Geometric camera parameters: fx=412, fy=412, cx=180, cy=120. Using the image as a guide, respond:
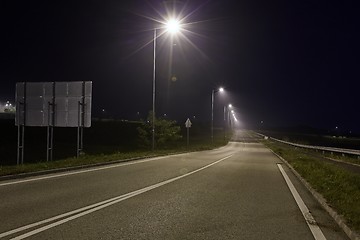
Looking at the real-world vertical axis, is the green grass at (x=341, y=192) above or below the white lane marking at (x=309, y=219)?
above

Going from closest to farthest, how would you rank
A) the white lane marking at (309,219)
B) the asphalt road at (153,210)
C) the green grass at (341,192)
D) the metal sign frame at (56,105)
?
the asphalt road at (153,210)
the white lane marking at (309,219)
the green grass at (341,192)
the metal sign frame at (56,105)

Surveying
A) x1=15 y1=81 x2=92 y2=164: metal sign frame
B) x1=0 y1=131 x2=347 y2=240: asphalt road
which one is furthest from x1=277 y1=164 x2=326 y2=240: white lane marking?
x1=15 y1=81 x2=92 y2=164: metal sign frame

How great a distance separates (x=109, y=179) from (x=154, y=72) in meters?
17.8

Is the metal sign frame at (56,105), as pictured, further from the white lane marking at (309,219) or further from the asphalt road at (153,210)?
the white lane marking at (309,219)

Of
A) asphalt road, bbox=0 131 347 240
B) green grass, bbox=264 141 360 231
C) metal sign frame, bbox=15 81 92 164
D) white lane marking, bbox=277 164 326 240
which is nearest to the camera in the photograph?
asphalt road, bbox=0 131 347 240

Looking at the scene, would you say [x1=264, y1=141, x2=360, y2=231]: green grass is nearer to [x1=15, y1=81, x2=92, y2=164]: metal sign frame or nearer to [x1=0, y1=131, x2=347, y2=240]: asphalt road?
[x1=0, y1=131, x2=347, y2=240]: asphalt road

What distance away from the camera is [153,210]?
8.90 meters

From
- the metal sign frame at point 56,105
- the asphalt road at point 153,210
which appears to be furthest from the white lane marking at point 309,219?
the metal sign frame at point 56,105

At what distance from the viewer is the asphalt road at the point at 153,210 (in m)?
6.95

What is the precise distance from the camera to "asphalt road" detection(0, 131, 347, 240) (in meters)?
6.95

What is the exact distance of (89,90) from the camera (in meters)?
24.6

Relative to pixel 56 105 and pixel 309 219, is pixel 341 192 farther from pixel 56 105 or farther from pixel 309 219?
pixel 56 105

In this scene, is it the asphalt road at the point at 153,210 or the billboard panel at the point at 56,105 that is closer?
the asphalt road at the point at 153,210

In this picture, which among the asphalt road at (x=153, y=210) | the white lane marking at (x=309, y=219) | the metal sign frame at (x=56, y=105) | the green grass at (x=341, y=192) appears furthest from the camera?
the metal sign frame at (x=56, y=105)
